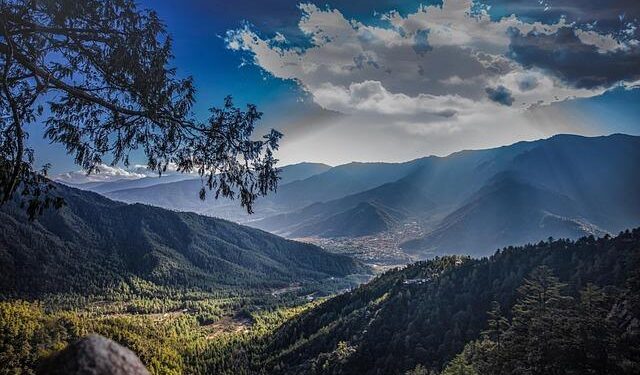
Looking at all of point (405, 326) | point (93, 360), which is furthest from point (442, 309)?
point (93, 360)

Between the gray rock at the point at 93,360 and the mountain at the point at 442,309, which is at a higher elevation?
the gray rock at the point at 93,360

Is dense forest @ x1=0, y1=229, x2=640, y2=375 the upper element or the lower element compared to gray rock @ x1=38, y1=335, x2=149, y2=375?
lower

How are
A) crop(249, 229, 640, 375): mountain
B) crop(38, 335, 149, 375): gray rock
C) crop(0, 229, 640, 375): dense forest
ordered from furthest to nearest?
crop(249, 229, 640, 375): mountain < crop(0, 229, 640, 375): dense forest < crop(38, 335, 149, 375): gray rock

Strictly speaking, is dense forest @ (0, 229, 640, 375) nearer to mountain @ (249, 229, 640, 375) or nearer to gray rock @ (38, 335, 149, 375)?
mountain @ (249, 229, 640, 375)

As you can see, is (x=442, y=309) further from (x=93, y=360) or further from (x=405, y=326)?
(x=93, y=360)

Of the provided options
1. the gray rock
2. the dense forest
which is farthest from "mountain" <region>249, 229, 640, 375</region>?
the gray rock

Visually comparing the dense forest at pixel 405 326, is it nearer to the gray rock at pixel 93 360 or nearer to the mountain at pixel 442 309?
the mountain at pixel 442 309

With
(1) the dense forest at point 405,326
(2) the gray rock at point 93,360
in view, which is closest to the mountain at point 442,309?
(1) the dense forest at point 405,326

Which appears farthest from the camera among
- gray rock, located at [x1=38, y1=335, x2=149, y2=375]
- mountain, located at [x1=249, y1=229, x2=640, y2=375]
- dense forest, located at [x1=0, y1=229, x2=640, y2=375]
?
mountain, located at [x1=249, y1=229, x2=640, y2=375]

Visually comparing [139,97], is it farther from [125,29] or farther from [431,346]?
[431,346]

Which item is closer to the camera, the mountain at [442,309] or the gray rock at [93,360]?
the gray rock at [93,360]
